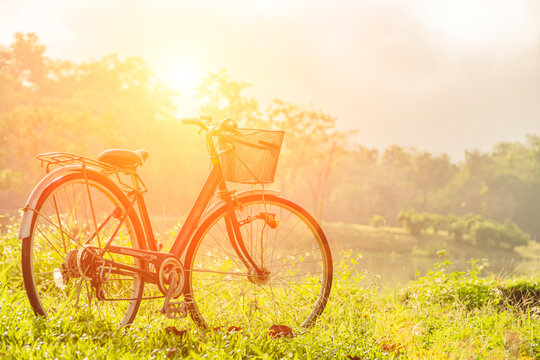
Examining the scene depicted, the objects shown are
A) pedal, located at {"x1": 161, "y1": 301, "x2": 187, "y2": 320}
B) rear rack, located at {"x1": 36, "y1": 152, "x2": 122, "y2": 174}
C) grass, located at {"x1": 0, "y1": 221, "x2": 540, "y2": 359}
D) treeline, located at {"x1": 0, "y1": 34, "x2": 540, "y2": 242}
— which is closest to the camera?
grass, located at {"x1": 0, "y1": 221, "x2": 540, "y2": 359}

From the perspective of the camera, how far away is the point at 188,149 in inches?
1012

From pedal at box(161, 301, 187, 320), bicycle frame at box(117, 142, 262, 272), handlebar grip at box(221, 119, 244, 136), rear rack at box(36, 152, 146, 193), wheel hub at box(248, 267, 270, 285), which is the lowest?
pedal at box(161, 301, 187, 320)

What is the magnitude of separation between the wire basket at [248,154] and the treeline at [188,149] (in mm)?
6228

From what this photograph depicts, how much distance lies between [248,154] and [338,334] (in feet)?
4.13

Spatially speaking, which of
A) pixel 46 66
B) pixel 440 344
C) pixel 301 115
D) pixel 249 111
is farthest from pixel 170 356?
pixel 46 66

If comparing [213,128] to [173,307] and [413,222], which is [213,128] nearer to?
[173,307]

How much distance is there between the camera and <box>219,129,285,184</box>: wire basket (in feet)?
10.3

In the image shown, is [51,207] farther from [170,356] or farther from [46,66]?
[46,66]

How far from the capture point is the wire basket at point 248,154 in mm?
3154

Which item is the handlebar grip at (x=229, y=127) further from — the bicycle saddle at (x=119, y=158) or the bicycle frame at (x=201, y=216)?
the bicycle saddle at (x=119, y=158)

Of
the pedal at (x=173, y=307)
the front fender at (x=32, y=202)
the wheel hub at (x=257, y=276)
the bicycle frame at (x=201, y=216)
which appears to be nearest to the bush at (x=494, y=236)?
the wheel hub at (x=257, y=276)

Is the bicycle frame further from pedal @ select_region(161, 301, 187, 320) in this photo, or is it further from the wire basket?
pedal @ select_region(161, 301, 187, 320)

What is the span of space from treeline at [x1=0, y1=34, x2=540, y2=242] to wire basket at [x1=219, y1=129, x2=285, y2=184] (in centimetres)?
623

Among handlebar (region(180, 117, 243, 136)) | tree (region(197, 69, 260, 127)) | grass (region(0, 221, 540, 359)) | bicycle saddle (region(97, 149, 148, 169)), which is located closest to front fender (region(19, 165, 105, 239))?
bicycle saddle (region(97, 149, 148, 169))
